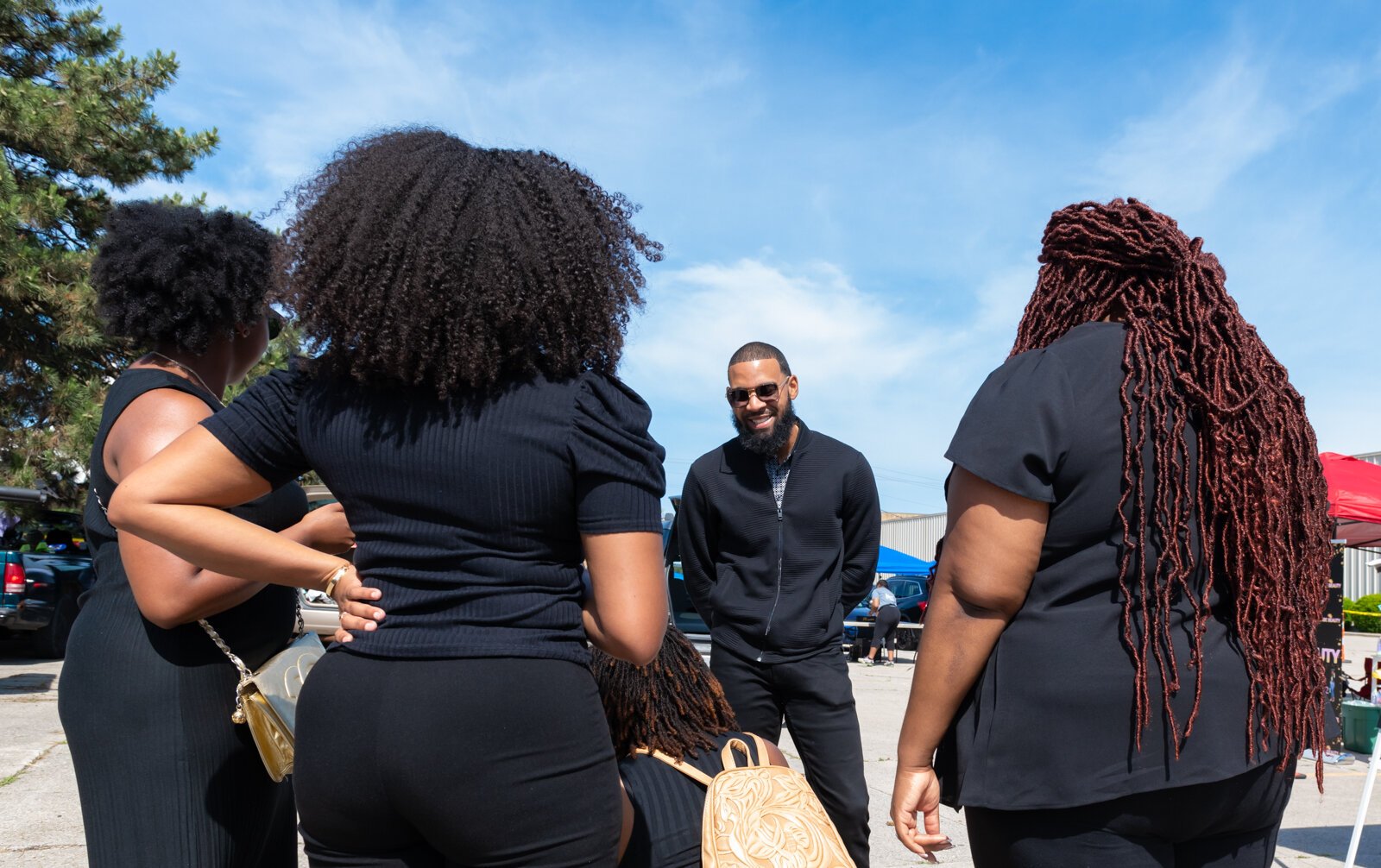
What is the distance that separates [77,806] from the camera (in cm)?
520

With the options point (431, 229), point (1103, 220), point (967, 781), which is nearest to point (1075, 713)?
point (967, 781)

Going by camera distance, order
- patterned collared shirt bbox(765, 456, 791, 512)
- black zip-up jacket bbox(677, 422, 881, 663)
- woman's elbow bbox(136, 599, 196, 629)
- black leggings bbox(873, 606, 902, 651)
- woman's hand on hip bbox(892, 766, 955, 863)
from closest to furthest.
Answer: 1. woman's hand on hip bbox(892, 766, 955, 863)
2. woman's elbow bbox(136, 599, 196, 629)
3. black zip-up jacket bbox(677, 422, 881, 663)
4. patterned collared shirt bbox(765, 456, 791, 512)
5. black leggings bbox(873, 606, 902, 651)

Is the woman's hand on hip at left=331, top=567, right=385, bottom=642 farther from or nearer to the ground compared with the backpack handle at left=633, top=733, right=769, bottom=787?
farther from the ground

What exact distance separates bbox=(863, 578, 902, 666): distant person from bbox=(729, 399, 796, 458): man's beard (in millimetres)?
13464

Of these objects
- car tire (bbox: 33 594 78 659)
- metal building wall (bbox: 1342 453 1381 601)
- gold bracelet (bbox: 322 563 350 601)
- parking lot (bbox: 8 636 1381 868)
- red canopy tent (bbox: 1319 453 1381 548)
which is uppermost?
metal building wall (bbox: 1342 453 1381 601)

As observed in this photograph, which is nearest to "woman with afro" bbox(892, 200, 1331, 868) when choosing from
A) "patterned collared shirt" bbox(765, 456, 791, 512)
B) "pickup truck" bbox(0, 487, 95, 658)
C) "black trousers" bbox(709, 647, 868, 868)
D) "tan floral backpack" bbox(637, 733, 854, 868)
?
"tan floral backpack" bbox(637, 733, 854, 868)

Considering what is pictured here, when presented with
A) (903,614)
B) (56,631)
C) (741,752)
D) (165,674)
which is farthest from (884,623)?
(165,674)

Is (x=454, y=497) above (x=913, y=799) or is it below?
above

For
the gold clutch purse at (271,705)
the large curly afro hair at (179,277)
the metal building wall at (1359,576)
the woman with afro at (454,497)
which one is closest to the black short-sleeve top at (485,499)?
the woman with afro at (454,497)

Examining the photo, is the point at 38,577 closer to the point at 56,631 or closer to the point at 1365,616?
the point at 56,631

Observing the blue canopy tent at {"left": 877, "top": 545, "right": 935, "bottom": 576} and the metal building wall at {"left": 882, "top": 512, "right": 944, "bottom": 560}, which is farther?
the metal building wall at {"left": 882, "top": 512, "right": 944, "bottom": 560}

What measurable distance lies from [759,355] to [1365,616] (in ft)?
101

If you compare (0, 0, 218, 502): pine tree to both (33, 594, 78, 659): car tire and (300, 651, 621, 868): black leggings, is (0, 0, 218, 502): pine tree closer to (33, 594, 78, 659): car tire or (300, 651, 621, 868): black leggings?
(33, 594, 78, 659): car tire

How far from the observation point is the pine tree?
11320mm
